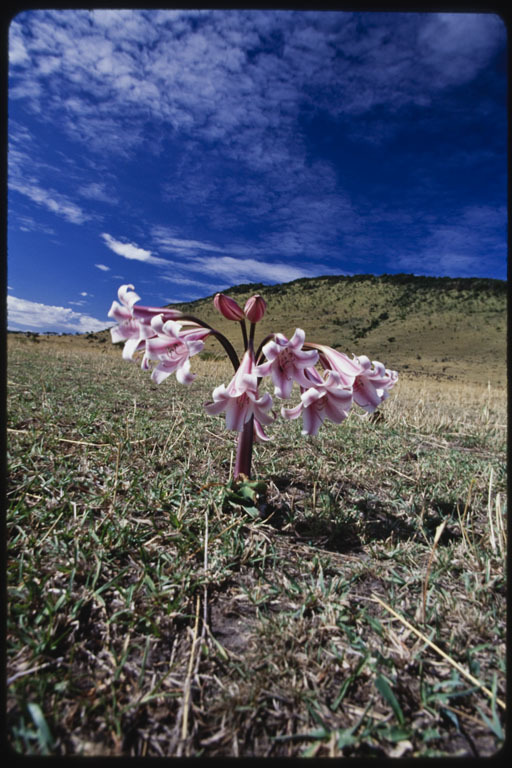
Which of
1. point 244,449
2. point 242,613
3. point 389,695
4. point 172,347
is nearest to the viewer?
point 389,695

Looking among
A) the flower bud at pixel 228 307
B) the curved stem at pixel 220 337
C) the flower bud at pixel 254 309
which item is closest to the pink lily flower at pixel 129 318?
the curved stem at pixel 220 337

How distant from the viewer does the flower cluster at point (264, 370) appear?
1.50m

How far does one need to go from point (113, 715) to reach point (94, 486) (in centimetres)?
123

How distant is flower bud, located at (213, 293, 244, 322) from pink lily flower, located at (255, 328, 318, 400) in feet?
1.33

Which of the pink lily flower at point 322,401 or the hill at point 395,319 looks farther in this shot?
the hill at point 395,319

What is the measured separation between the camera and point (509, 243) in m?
0.97

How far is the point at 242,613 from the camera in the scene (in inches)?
52.4

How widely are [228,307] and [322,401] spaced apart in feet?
2.03

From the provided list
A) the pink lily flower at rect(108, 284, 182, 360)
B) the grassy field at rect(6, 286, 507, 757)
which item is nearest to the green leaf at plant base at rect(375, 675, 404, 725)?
the grassy field at rect(6, 286, 507, 757)

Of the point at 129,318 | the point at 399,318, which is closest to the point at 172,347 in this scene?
the point at 129,318

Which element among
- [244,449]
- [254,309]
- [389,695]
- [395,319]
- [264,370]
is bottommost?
[389,695]

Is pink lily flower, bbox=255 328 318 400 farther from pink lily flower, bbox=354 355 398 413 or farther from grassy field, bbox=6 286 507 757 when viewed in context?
grassy field, bbox=6 286 507 757

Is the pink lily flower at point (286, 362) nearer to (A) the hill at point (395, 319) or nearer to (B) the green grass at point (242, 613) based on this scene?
(B) the green grass at point (242, 613)

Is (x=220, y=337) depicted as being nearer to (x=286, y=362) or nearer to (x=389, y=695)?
(x=286, y=362)
